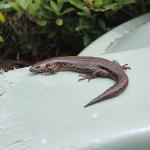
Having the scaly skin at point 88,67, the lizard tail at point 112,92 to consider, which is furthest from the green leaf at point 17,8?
the lizard tail at point 112,92

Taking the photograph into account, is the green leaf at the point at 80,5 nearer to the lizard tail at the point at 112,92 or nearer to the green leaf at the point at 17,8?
the green leaf at the point at 17,8

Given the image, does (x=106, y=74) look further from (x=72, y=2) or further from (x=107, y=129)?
(x=72, y=2)

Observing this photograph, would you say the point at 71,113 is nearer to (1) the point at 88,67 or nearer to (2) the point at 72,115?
(2) the point at 72,115

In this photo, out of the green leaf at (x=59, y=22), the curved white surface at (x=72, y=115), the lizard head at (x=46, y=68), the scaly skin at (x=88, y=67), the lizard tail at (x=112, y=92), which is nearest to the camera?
the curved white surface at (x=72, y=115)

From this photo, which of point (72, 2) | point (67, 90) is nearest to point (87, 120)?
point (67, 90)

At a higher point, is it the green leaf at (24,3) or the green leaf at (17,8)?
the green leaf at (24,3)

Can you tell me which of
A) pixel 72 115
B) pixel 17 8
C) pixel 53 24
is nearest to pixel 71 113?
pixel 72 115
